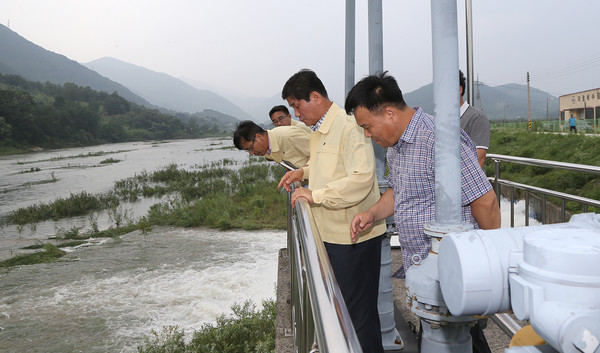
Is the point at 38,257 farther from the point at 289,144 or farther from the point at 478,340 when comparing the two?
the point at 478,340

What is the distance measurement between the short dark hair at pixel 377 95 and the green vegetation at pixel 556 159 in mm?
7673

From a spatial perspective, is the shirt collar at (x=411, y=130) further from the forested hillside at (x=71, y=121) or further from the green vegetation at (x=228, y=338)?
the forested hillside at (x=71, y=121)

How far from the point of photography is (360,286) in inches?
95.7

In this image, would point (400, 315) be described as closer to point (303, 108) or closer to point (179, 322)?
point (303, 108)

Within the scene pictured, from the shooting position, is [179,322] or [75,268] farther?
[75,268]

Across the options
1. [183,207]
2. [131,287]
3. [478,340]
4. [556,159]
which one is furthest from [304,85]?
[556,159]

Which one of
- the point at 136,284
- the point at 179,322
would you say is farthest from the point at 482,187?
the point at 136,284

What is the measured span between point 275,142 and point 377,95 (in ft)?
6.29

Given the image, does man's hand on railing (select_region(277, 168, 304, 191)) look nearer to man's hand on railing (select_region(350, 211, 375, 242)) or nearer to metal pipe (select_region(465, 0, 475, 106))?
man's hand on railing (select_region(350, 211, 375, 242))

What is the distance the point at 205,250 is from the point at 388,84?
9.34m

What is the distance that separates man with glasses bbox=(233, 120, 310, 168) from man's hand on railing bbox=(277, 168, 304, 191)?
597 mm

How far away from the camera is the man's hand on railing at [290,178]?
303cm

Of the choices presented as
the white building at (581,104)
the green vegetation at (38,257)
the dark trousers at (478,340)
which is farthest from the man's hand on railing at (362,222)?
the white building at (581,104)

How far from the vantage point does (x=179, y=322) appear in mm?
6785
